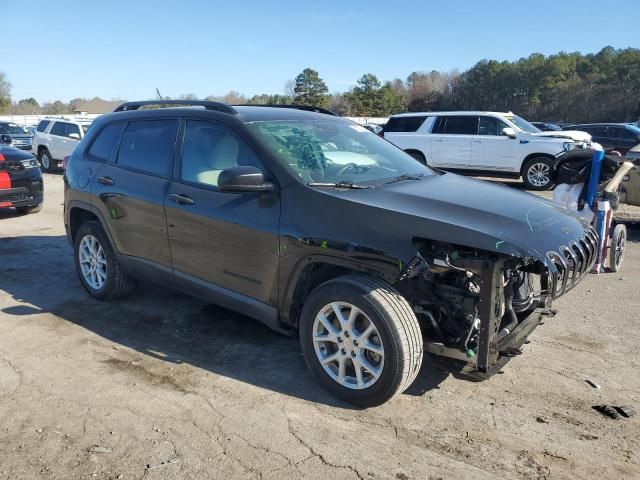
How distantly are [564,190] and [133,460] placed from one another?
5130 millimetres

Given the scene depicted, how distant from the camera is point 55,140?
1817 cm

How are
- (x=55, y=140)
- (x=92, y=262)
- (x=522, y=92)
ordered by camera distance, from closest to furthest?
1. (x=92, y=262)
2. (x=55, y=140)
3. (x=522, y=92)

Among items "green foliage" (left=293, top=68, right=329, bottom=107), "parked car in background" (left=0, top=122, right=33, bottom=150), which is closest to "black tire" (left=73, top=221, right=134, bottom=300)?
"parked car in background" (left=0, top=122, right=33, bottom=150)

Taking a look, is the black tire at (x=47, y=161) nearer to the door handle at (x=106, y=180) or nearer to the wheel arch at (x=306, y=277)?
the door handle at (x=106, y=180)

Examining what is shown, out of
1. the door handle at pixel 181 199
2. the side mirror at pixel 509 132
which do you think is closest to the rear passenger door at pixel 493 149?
the side mirror at pixel 509 132

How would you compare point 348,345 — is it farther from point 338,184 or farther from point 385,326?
point 338,184

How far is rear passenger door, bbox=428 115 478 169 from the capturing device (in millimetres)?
13969

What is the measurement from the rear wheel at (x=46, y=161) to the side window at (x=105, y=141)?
15.2 metres

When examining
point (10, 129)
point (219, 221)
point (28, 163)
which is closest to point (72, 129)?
point (10, 129)

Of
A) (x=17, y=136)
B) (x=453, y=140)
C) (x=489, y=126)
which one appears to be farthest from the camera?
(x=17, y=136)

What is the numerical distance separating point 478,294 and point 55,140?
60.7 feet

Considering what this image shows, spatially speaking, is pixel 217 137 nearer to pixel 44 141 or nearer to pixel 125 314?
pixel 125 314

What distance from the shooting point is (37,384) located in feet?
11.6

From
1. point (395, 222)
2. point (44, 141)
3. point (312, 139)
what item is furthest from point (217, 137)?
point (44, 141)
